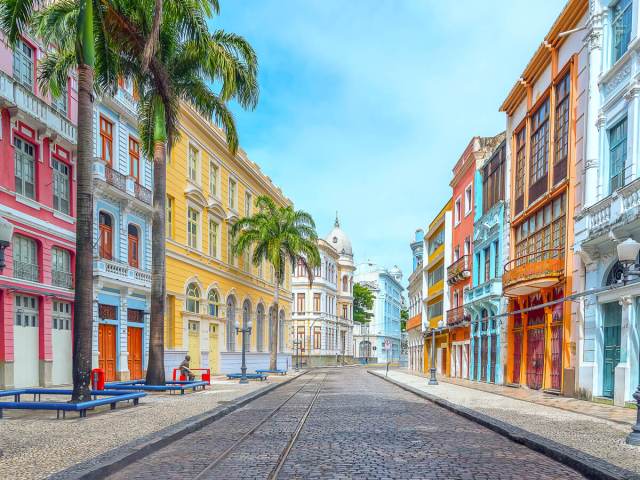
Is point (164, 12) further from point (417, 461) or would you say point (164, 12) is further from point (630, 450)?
point (630, 450)

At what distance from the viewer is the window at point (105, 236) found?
2577 cm

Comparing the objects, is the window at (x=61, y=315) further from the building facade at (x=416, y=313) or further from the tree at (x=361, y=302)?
the tree at (x=361, y=302)

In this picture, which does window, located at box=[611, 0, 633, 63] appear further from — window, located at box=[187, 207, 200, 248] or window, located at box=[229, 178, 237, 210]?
window, located at box=[229, 178, 237, 210]

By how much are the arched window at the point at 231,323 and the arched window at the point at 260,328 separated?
19.1 ft

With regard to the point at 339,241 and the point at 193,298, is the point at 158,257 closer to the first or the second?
the point at 193,298

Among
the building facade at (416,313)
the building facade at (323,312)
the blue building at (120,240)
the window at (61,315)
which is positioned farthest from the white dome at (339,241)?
the window at (61,315)

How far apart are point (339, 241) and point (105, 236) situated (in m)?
72.2

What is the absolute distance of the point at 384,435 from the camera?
11133 mm

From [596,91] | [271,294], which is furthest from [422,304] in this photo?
[596,91]

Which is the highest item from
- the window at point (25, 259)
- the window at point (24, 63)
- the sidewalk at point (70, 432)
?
the window at point (24, 63)

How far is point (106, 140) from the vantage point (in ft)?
86.3

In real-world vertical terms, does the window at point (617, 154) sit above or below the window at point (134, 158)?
below

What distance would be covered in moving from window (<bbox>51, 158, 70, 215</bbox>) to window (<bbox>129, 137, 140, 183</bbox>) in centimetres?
448

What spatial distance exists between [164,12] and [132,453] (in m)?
14.3
